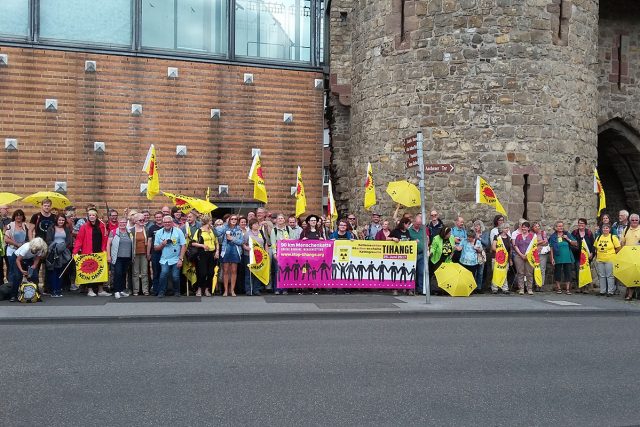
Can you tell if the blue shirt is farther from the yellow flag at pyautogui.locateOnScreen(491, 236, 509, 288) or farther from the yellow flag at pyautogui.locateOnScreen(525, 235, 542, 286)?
the yellow flag at pyautogui.locateOnScreen(525, 235, 542, 286)

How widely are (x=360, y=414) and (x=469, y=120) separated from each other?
11.3 metres

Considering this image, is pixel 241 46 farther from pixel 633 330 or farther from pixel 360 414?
pixel 360 414

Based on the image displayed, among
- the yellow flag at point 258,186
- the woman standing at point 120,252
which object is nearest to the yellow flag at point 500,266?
the yellow flag at point 258,186

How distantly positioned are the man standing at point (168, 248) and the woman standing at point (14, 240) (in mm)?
2411

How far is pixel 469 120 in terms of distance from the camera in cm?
1563

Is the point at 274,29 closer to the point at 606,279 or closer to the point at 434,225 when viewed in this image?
the point at 434,225

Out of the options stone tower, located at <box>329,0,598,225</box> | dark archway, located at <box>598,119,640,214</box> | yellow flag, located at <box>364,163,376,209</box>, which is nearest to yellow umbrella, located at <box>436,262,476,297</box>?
stone tower, located at <box>329,0,598,225</box>

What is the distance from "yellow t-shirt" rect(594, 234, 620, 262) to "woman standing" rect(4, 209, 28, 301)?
11.8 metres

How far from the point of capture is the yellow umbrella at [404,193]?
14.7 m

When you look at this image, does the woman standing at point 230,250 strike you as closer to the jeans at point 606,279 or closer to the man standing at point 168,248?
the man standing at point 168,248

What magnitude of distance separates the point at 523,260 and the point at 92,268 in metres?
8.88

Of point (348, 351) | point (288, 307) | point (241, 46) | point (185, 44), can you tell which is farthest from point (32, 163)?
point (348, 351)

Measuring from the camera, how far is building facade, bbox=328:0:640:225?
51.0ft

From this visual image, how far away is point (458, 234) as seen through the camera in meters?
14.4
